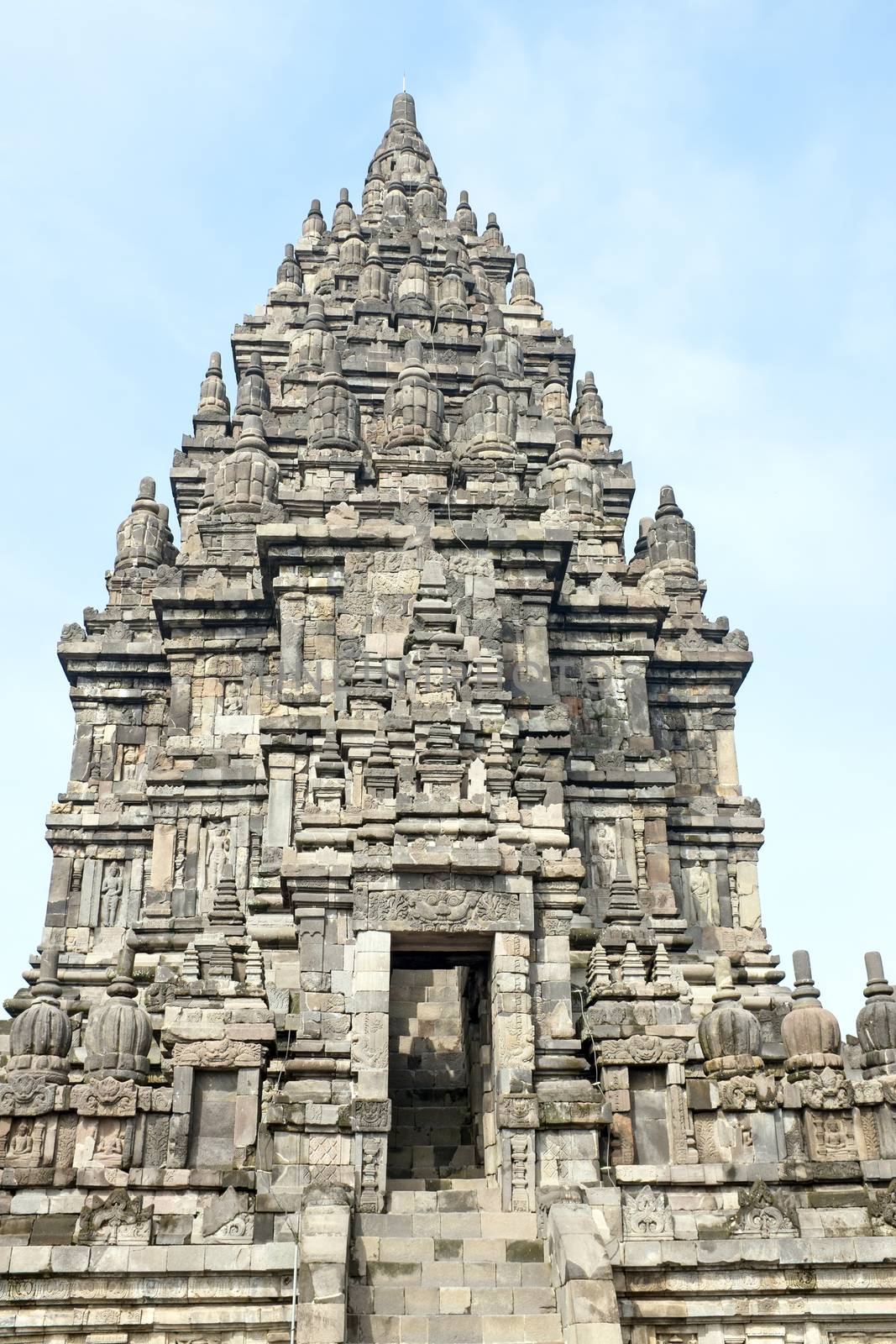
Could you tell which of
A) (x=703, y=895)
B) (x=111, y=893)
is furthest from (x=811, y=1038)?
(x=111, y=893)

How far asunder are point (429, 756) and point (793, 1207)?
7.57 metres

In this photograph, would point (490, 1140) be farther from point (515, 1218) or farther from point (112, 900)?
point (112, 900)

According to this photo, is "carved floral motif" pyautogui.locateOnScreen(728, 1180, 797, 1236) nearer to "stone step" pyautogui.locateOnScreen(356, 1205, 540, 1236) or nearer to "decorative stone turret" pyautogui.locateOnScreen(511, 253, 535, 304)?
"stone step" pyautogui.locateOnScreen(356, 1205, 540, 1236)

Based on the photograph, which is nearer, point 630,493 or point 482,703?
point 482,703

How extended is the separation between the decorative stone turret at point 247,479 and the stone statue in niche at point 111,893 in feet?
29.3

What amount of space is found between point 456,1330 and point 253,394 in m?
28.6

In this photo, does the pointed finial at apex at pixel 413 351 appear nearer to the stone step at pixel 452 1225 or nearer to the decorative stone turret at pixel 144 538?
the decorative stone turret at pixel 144 538

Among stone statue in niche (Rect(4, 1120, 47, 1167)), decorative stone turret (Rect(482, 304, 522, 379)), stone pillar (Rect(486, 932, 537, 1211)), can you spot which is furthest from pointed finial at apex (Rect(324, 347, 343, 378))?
stone statue in niche (Rect(4, 1120, 47, 1167))

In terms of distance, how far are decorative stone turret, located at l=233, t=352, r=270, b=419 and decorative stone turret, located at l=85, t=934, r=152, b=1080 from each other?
23.1 m

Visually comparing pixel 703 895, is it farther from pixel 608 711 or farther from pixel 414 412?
pixel 414 412

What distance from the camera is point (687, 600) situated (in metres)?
38.6

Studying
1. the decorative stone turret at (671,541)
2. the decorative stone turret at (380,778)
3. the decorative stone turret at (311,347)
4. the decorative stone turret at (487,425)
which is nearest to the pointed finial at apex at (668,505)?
the decorative stone turret at (671,541)

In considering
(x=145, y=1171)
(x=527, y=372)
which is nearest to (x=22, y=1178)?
(x=145, y=1171)

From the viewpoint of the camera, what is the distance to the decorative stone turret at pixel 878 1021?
2055 cm
